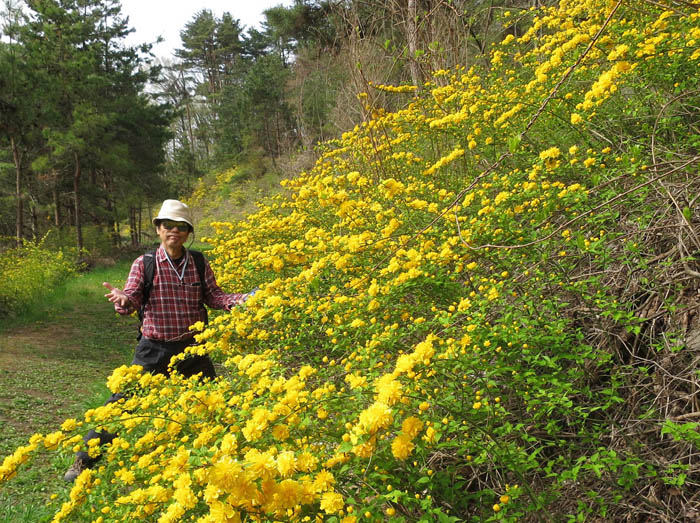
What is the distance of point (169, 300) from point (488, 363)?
213 cm

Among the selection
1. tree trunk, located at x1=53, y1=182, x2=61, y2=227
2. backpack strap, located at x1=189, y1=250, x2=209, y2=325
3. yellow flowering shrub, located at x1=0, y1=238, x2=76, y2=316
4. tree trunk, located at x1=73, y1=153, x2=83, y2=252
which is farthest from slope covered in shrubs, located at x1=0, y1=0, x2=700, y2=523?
tree trunk, located at x1=53, y1=182, x2=61, y2=227

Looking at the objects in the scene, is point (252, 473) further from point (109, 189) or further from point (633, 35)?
point (109, 189)

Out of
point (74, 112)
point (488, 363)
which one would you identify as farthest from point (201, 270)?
point (74, 112)

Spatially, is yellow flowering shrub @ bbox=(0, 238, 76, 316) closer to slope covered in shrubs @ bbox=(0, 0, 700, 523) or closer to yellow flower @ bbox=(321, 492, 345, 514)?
slope covered in shrubs @ bbox=(0, 0, 700, 523)

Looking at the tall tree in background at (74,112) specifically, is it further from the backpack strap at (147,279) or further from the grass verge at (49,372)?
the backpack strap at (147,279)

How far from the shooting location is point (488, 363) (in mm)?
1702

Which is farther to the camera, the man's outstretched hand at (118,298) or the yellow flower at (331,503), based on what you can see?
the man's outstretched hand at (118,298)

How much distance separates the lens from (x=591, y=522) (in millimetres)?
1536

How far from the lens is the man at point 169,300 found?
2764 millimetres

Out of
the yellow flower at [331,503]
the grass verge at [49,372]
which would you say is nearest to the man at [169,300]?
the grass verge at [49,372]

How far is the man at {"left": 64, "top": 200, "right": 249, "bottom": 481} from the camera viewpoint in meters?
2.76

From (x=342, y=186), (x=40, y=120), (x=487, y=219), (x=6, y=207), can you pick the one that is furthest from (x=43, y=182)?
(x=487, y=219)

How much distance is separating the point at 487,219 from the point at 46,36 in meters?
15.3

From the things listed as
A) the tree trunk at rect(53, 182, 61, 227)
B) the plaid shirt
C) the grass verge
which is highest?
the tree trunk at rect(53, 182, 61, 227)
